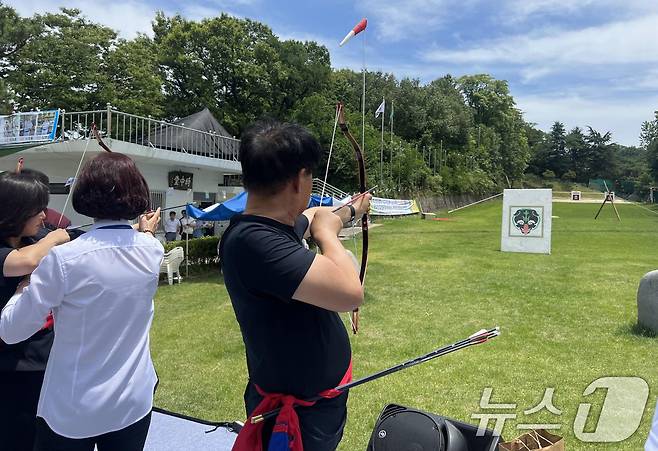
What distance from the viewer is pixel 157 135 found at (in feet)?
44.9

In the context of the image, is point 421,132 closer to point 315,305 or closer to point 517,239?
point 517,239

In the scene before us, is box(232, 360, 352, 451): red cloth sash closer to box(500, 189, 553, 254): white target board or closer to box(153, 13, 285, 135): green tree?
box(500, 189, 553, 254): white target board

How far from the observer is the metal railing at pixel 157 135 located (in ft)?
38.8

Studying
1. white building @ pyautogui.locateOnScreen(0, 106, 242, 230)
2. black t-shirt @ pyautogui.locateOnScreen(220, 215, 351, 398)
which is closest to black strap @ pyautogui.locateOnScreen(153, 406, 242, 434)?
black t-shirt @ pyautogui.locateOnScreen(220, 215, 351, 398)

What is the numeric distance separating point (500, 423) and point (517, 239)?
10.7 metres

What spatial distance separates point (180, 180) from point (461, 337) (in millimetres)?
Result: 11137

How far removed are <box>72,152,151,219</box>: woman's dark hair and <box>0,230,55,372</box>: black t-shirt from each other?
0.38 metres

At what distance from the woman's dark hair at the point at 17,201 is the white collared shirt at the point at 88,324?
358mm

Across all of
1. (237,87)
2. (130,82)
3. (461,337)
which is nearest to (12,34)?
(130,82)

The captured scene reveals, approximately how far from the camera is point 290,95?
105 ft

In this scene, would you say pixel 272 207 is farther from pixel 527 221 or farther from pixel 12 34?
pixel 12 34

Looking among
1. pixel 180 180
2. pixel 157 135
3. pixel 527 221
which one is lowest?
pixel 527 221

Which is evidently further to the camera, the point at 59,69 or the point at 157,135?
the point at 59,69

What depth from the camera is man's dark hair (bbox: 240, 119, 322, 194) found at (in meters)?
1.35
